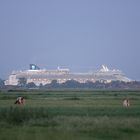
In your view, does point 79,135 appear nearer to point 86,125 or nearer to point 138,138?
point 138,138

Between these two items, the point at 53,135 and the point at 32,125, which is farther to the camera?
the point at 32,125

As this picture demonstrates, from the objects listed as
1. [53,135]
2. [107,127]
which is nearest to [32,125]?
[107,127]

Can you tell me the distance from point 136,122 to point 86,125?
Result: 2.75 meters

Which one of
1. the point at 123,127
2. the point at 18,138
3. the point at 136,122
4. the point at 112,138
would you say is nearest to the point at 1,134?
the point at 18,138

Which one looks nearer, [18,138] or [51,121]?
[18,138]

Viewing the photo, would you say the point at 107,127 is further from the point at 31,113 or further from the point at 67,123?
the point at 31,113

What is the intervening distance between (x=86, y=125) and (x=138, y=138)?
5505mm

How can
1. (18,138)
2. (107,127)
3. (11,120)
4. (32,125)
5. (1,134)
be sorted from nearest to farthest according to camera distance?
(18,138), (1,134), (107,127), (32,125), (11,120)

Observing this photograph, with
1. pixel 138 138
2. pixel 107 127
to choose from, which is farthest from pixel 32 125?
pixel 138 138

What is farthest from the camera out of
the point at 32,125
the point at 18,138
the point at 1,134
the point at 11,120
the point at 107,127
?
the point at 11,120

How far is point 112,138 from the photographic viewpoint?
759 inches

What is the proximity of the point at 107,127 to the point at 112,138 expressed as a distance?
3.59 m

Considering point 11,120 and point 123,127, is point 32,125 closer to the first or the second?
point 11,120

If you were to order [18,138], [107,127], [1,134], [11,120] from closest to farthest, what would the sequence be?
[18,138] → [1,134] → [107,127] → [11,120]
